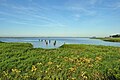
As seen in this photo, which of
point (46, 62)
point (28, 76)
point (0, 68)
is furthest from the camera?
point (46, 62)

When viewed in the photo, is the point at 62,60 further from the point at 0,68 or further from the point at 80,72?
the point at 0,68

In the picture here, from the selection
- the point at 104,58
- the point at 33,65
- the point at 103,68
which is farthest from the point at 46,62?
the point at 104,58

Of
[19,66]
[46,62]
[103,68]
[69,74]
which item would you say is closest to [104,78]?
[103,68]

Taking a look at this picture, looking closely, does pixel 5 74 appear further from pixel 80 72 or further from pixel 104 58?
pixel 104 58

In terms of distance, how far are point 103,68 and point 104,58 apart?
10.00 ft

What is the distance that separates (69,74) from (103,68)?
3.04 meters

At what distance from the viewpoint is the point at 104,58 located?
52.0ft

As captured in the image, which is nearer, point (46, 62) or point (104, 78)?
point (104, 78)

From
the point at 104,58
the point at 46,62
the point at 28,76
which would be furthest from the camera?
the point at 104,58

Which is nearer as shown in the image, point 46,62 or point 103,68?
point 103,68

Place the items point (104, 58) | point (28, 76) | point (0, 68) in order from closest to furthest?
point (28, 76) → point (0, 68) → point (104, 58)

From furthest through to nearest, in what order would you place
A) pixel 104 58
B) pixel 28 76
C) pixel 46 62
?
1. pixel 104 58
2. pixel 46 62
3. pixel 28 76

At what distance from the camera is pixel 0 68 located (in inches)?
492

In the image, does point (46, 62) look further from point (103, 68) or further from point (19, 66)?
point (103, 68)
